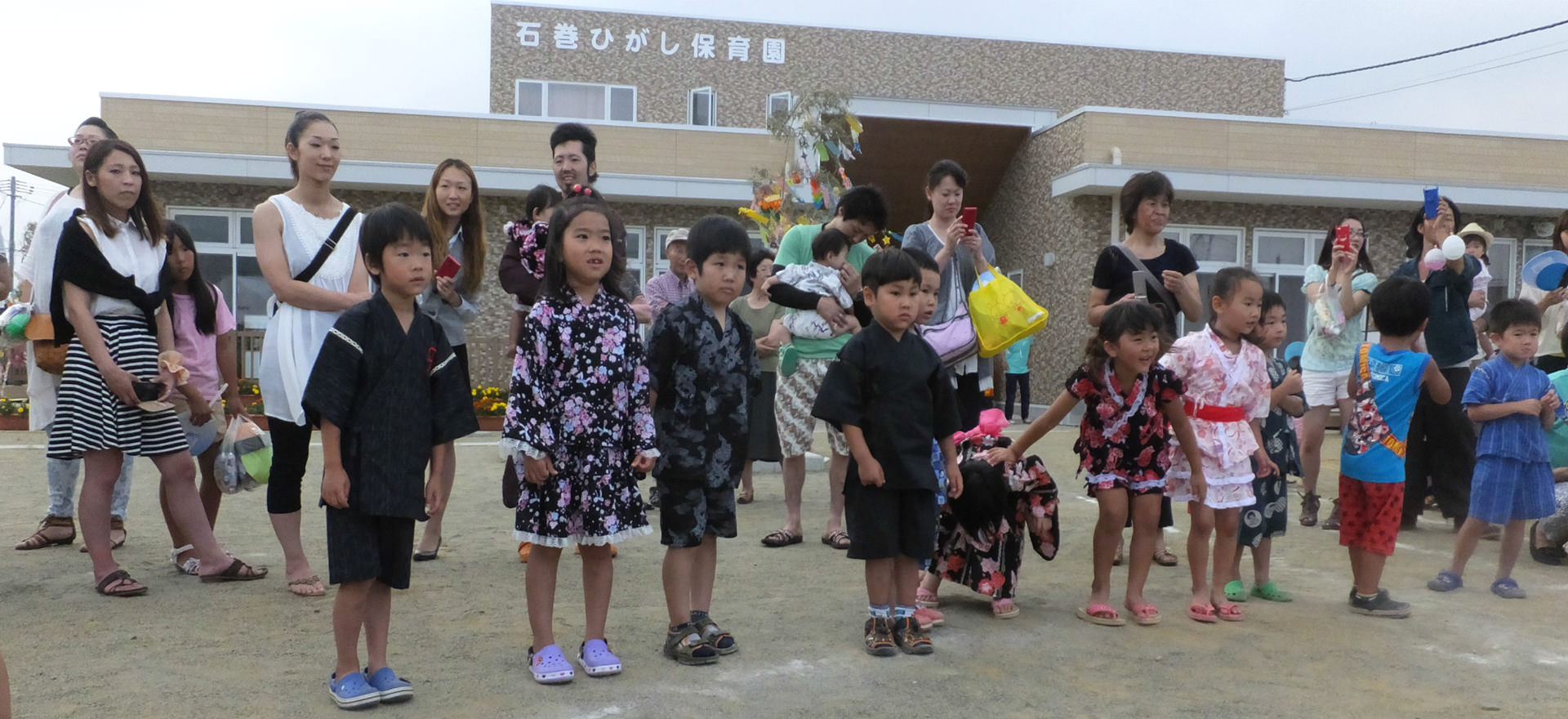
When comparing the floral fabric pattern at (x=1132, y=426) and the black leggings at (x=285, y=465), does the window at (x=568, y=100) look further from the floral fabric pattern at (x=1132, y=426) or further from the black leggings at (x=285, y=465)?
the floral fabric pattern at (x=1132, y=426)

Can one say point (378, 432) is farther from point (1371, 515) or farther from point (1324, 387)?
point (1324, 387)

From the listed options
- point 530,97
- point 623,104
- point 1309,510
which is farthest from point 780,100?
point 1309,510

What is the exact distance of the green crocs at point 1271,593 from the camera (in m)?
4.36

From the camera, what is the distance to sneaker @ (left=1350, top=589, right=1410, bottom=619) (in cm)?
409

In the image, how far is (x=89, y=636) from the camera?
349 centimetres

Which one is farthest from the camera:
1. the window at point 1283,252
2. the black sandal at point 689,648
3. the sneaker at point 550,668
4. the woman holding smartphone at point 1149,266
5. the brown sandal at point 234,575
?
the window at point 1283,252

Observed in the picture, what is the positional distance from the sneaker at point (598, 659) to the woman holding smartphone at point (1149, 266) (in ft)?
8.03

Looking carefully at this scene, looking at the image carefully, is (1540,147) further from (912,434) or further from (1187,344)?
(912,434)

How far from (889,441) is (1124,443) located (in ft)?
3.29

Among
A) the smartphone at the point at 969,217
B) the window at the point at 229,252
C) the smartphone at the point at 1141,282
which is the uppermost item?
the window at the point at 229,252

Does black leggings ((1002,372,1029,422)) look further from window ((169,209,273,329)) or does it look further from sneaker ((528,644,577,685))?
sneaker ((528,644,577,685))

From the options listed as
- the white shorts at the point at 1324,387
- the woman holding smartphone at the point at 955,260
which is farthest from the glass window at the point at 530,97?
the woman holding smartphone at the point at 955,260

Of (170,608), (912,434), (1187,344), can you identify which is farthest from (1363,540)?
(170,608)

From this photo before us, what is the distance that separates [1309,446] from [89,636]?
5.91 metres
